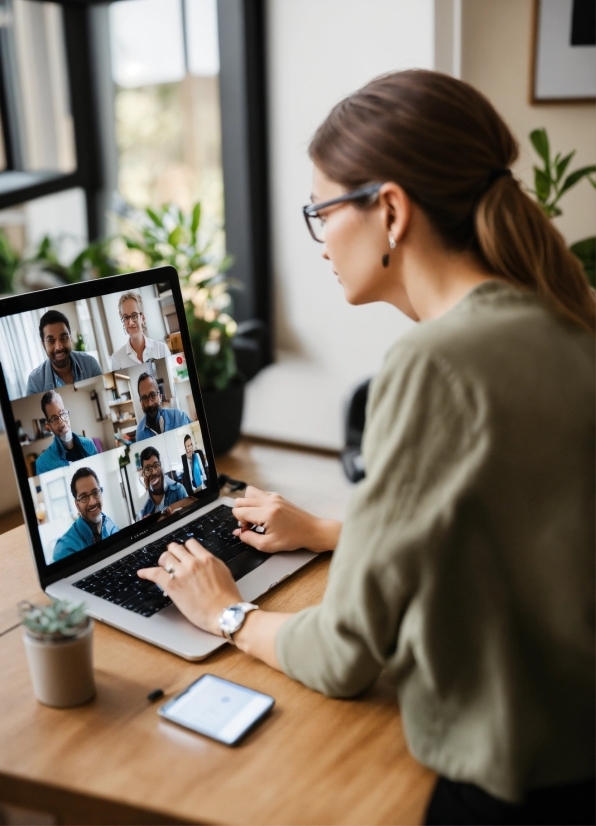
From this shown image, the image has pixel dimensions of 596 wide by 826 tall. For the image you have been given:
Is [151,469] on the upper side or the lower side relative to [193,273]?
lower

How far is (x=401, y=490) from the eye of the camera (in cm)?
80

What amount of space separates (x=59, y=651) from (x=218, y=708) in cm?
19

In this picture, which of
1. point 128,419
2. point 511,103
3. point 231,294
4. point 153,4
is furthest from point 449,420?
point 153,4

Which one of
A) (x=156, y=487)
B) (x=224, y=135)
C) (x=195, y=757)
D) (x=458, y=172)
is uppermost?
(x=224, y=135)

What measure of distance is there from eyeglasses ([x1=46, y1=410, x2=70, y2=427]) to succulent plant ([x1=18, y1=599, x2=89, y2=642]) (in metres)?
0.29

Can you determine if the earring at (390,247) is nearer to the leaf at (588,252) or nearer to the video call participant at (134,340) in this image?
the video call participant at (134,340)

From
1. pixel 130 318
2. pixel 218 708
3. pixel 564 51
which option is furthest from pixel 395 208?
pixel 564 51

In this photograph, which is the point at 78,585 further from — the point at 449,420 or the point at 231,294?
the point at 231,294

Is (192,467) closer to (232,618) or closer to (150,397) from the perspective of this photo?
(150,397)

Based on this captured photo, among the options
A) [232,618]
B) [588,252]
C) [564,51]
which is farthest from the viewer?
[564,51]

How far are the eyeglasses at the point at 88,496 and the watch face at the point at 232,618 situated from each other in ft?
0.91

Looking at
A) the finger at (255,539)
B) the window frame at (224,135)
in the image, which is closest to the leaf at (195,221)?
the window frame at (224,135)

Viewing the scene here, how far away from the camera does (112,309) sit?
124 cm

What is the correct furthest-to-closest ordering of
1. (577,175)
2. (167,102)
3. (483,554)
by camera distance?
(167,102) → (577,175) → (483,554)
